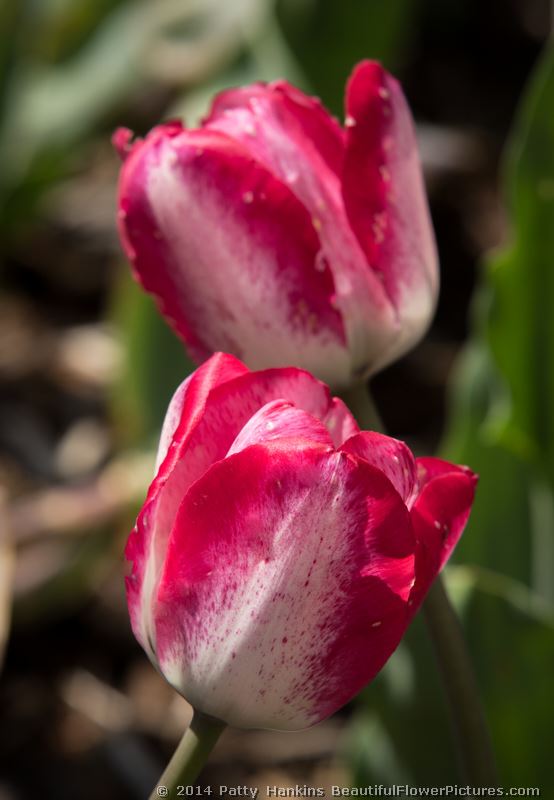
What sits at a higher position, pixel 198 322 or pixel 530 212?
pixel 198 322

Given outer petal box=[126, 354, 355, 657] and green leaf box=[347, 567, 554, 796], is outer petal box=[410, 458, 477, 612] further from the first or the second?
green leaf box=[347, 567, 554, 796]

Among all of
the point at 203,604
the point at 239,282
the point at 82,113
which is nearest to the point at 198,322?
the point at 239,282

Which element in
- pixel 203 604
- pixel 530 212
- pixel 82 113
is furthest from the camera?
pixel 82 113

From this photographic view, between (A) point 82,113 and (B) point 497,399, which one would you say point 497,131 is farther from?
(B) point 497,399

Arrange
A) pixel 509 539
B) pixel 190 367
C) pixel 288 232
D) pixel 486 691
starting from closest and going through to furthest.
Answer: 1. pixel 288 232
2. pixel 486 691
3. pixel 509 539
4. pixel 190 367

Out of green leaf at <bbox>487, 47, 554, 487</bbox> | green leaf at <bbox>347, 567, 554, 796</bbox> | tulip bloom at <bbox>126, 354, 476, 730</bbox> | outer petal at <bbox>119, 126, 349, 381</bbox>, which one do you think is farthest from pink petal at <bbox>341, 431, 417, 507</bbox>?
green leaf at <bbox>487, 47, 554, 487</bbox>

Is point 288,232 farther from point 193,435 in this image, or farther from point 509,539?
point 509,539

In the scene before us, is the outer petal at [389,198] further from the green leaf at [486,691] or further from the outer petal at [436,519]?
the green leaf at [486,691]

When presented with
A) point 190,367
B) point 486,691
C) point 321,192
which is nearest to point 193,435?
point 321,192
